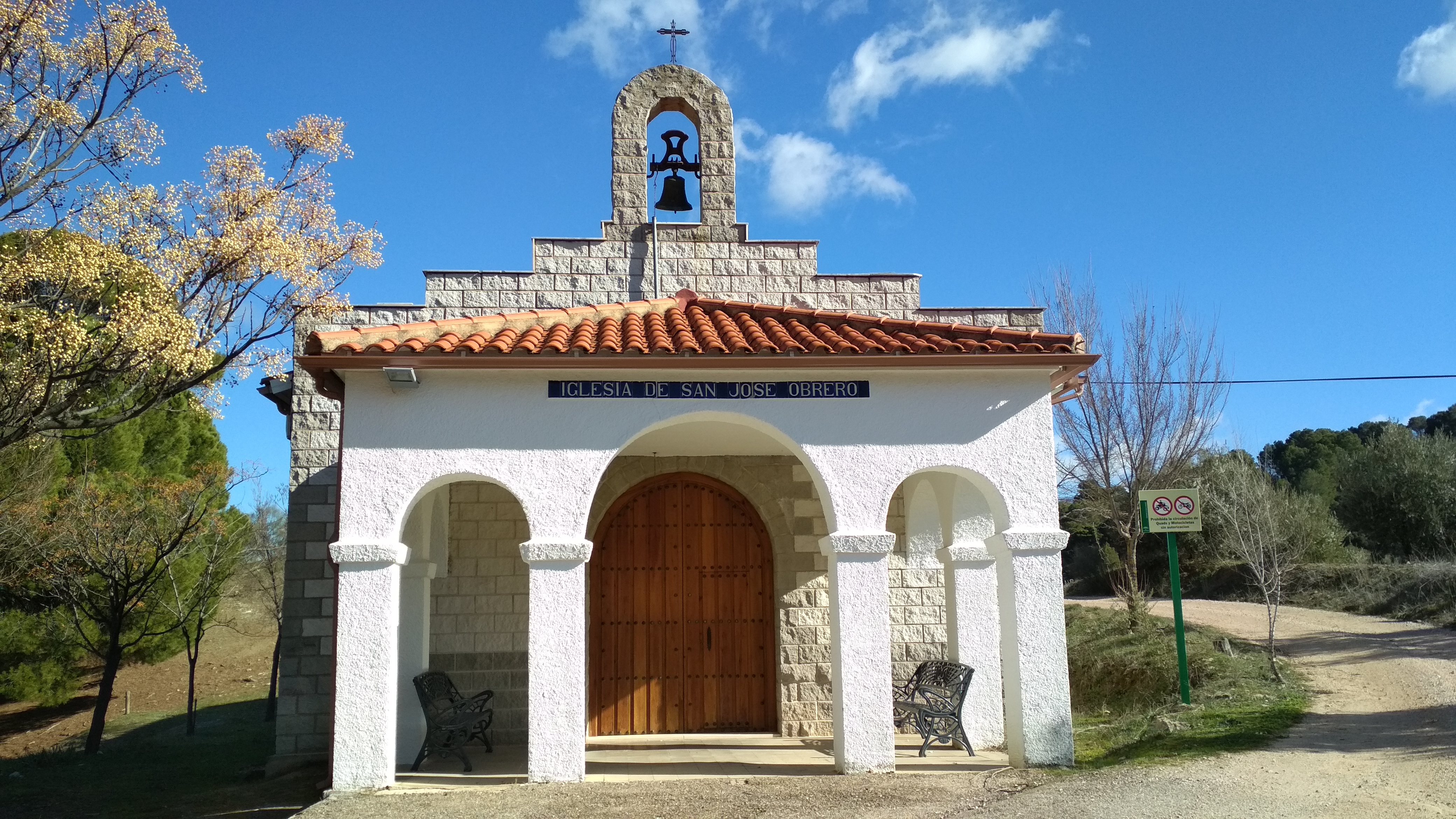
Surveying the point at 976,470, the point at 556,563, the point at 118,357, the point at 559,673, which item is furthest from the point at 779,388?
the point at 118,357

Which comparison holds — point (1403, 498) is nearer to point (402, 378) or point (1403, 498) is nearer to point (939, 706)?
point (939, 706)

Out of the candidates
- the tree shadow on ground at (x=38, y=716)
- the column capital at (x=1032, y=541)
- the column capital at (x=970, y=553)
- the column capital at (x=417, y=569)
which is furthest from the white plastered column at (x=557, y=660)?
the tree shadow on ground at (x=38, y=716)

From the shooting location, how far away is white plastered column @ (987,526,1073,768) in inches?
303

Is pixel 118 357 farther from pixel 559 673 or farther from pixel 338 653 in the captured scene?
pixel 559 673

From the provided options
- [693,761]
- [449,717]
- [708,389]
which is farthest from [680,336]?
[449,717]

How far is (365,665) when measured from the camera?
24.2 ft

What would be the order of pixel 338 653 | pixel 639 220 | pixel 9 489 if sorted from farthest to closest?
1. pixel 9 489
2. pixel 639 220
3. pixel 338 653

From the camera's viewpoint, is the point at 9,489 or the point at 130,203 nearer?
the point at 130,203

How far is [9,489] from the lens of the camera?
16734 mm

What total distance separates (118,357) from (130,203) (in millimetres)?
1474

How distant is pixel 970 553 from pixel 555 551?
413 centimetres

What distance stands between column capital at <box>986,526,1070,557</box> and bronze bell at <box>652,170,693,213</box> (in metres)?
5.67

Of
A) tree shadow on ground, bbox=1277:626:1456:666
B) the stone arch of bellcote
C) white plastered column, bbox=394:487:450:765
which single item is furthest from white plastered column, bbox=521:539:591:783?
tree shadow on ground, bbox=1277:626:1456:666

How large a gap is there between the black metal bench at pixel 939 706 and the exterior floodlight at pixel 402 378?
5052mm
